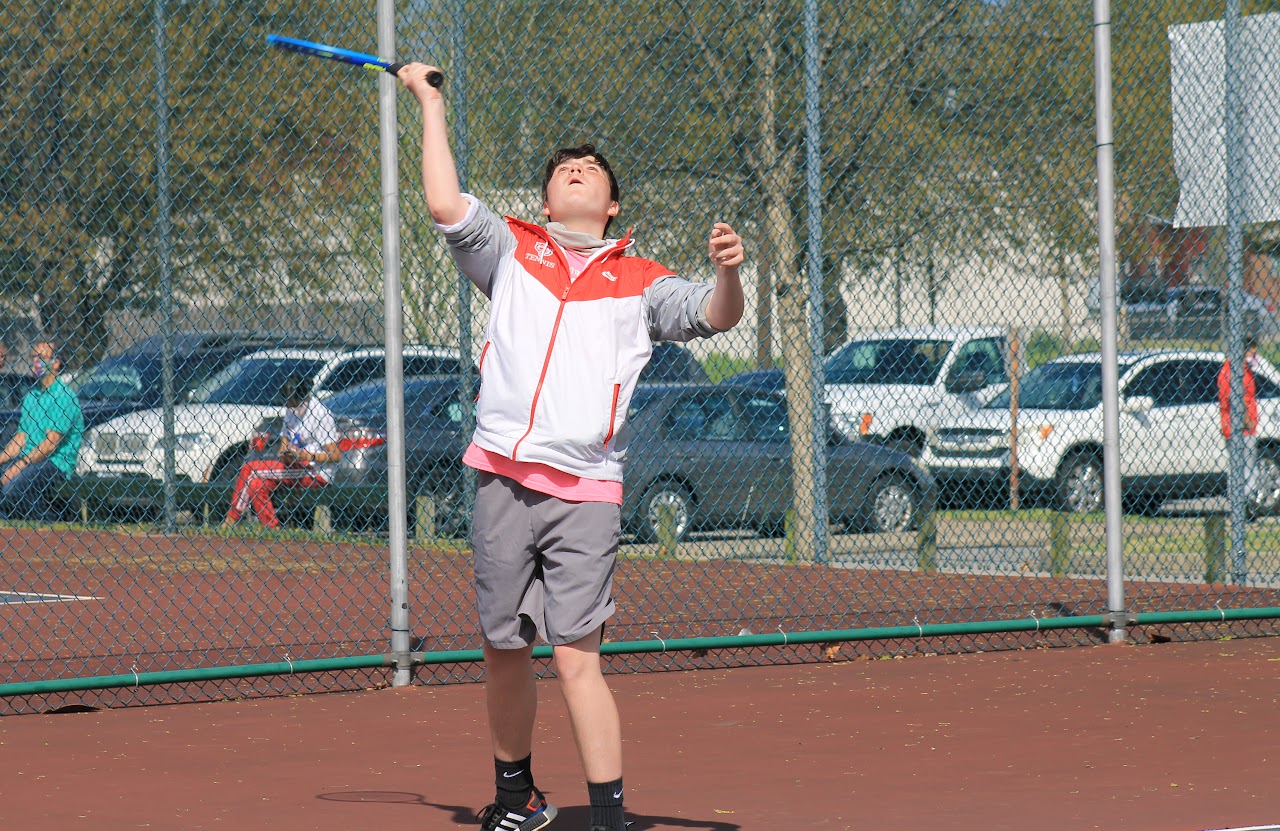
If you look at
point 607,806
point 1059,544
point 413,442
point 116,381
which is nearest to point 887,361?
point 1059,544

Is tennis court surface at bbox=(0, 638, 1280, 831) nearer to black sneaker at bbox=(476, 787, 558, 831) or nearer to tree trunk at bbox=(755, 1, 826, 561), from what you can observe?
black sneaker at bbox=(476, 787, 558, 831)

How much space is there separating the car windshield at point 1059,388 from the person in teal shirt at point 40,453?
21.0 ft

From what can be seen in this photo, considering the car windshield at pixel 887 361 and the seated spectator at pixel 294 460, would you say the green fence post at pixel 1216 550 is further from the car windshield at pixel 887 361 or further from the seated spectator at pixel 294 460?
the seated spectator at pixel 294 460

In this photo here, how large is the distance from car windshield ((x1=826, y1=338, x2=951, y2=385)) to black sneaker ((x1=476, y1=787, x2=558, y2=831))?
18.6 ft

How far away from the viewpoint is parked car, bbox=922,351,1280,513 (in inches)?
480

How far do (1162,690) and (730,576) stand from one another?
145 inches

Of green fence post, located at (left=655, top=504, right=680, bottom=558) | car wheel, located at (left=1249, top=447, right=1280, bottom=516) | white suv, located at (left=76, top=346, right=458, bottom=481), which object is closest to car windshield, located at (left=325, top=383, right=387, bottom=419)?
white suv, located at (left=76, top=346, right=458, bottom=481)

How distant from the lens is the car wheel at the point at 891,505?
11.1m

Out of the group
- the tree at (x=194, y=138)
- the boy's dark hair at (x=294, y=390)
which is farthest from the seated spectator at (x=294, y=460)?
the tree at (x=194, y=138)

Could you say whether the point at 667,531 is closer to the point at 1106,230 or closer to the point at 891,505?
the point at 891,505

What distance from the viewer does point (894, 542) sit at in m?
10.8

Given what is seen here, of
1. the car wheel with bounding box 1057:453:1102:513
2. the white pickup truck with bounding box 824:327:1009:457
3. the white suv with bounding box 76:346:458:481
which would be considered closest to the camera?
the white suv with bounding box 76:346:458:481

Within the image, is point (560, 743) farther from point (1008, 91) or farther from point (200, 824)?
point (1008, 91)

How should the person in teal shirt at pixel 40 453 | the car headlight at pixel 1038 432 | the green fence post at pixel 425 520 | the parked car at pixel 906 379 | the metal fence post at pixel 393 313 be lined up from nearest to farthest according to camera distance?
the metal fence post at pixel 393 313 < the green fence post at pixel 425 520 < the parked car at pixel 906 379 < the person in teal shirt at pixel 40 453 < the car headlight at pixel 1038 432
